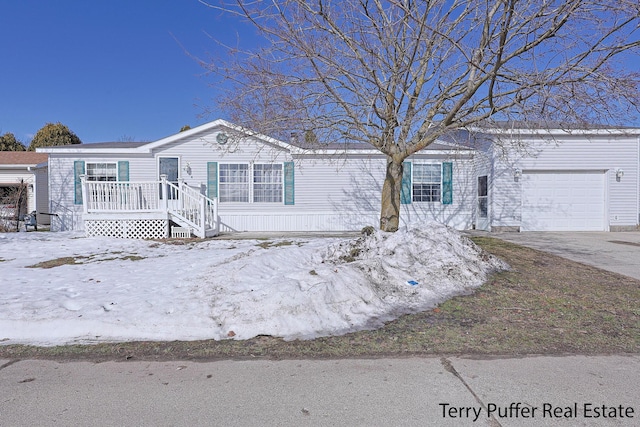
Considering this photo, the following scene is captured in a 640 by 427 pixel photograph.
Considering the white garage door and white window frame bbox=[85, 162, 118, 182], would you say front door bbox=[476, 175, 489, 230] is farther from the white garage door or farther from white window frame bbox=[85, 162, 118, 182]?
white window frame bbox=[85, 162, 118, 182]

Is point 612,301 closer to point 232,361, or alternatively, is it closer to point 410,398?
point 410,398

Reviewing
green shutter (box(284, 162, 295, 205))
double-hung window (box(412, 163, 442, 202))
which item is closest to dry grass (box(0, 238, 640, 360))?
double-hung window (box(412, 163, 442, 202))

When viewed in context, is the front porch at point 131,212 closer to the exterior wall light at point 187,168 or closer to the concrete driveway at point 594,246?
the exterior wall light at point 187,168

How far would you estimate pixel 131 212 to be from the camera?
40.1ft

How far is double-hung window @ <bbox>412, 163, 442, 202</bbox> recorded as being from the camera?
1471 centimetres

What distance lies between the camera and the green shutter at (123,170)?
1440 cm

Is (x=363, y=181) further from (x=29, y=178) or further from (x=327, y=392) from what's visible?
(x=29, y=178)

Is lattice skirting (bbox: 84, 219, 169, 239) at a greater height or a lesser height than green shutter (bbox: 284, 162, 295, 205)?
lesser

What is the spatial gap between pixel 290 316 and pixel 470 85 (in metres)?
4.76

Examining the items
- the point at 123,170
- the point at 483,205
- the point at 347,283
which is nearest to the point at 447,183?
the point at 483,205

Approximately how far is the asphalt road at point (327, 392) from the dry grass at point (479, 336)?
212 mm

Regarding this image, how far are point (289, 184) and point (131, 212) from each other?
17.9ft

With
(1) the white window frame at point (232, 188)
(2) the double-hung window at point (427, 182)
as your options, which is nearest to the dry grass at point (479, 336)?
(2) the double-hung window at point (427, 182)

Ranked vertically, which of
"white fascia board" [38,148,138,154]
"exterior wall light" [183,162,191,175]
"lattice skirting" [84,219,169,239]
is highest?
"white fascia board" [38,148,138,154]
